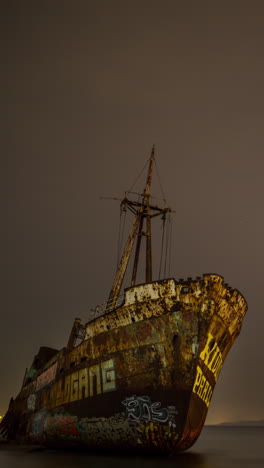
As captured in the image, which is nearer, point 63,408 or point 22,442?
point 63,408

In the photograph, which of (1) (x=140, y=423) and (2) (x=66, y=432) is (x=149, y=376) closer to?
(1) (x=140, y=423)

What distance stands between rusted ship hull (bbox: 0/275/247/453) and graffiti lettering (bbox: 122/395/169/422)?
0.03 m

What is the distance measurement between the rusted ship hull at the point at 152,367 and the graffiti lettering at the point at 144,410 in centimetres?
3

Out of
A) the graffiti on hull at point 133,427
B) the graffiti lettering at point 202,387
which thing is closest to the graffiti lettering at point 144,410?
the graffiti on hull at point 133,427

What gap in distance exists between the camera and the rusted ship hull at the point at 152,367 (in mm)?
11852

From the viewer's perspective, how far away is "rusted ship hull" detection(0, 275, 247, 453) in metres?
11.9

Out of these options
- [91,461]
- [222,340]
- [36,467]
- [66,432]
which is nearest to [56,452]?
[66,432]

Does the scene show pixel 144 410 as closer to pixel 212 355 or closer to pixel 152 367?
pixel 152 367

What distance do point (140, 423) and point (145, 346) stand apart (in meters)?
2.32

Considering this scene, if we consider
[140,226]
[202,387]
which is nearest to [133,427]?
[202,387]

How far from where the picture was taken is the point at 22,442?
20578 mm

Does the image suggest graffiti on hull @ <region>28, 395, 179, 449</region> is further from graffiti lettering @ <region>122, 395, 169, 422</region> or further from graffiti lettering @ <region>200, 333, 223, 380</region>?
graffiti lettering @ <region>200, 333, 223, 380</region>

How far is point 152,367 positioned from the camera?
40.4 feet

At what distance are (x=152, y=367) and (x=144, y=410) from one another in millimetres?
1308
